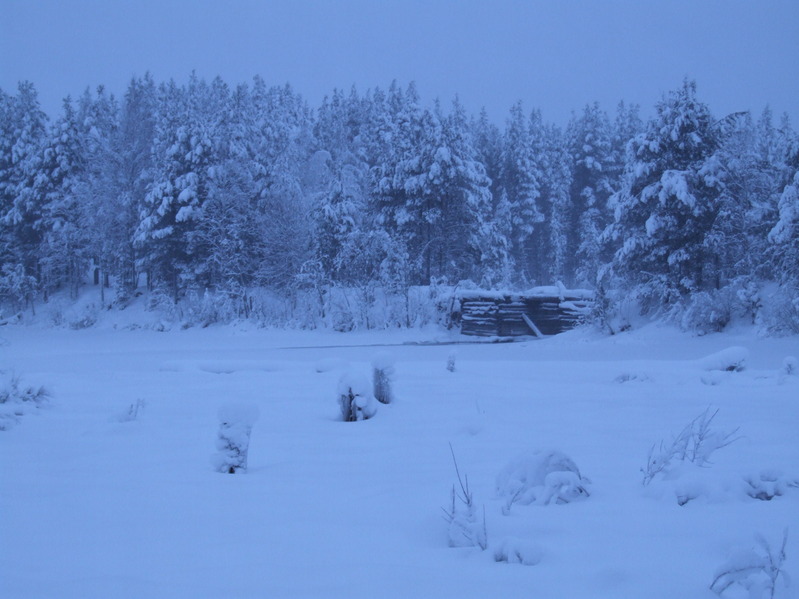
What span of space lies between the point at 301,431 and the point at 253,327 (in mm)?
18481

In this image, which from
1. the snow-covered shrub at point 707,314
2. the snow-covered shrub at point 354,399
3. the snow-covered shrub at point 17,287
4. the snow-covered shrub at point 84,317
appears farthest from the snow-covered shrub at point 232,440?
the snow-covered shrub at point 17,287

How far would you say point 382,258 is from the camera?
24.8 metres

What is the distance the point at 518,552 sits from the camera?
8.41ft

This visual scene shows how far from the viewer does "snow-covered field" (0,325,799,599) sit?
2.41 metres

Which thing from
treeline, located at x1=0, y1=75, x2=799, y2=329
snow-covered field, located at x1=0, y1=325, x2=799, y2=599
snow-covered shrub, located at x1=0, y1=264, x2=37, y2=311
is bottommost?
snow-covered field, located at x1=0, y1=325, x2=799, y2=599

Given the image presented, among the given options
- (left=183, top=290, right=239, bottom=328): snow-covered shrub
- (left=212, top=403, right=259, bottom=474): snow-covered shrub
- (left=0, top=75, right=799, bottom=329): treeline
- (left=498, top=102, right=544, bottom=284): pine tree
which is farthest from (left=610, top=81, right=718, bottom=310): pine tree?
(left=498, top=102, right=544, bottom=284): pine tree

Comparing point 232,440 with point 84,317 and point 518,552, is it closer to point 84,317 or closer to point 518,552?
point 518,552

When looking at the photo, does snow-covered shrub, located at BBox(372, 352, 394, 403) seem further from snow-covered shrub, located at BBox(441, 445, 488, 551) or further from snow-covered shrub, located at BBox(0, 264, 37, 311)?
snow-covered shrub, located at BBox(0, 264, 37, 311)

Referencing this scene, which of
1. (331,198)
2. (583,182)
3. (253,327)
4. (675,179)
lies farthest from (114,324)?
(583,182)

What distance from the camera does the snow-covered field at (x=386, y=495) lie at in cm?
241

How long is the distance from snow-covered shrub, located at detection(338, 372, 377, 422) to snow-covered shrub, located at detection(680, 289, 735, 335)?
47.2 ft

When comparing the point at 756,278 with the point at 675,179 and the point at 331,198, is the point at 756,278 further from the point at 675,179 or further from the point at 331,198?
the point at 331,198

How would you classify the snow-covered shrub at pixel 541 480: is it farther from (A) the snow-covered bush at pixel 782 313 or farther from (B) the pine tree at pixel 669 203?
(B) the pine tree at pixel 669 203

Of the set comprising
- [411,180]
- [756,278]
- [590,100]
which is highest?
[590,100]
